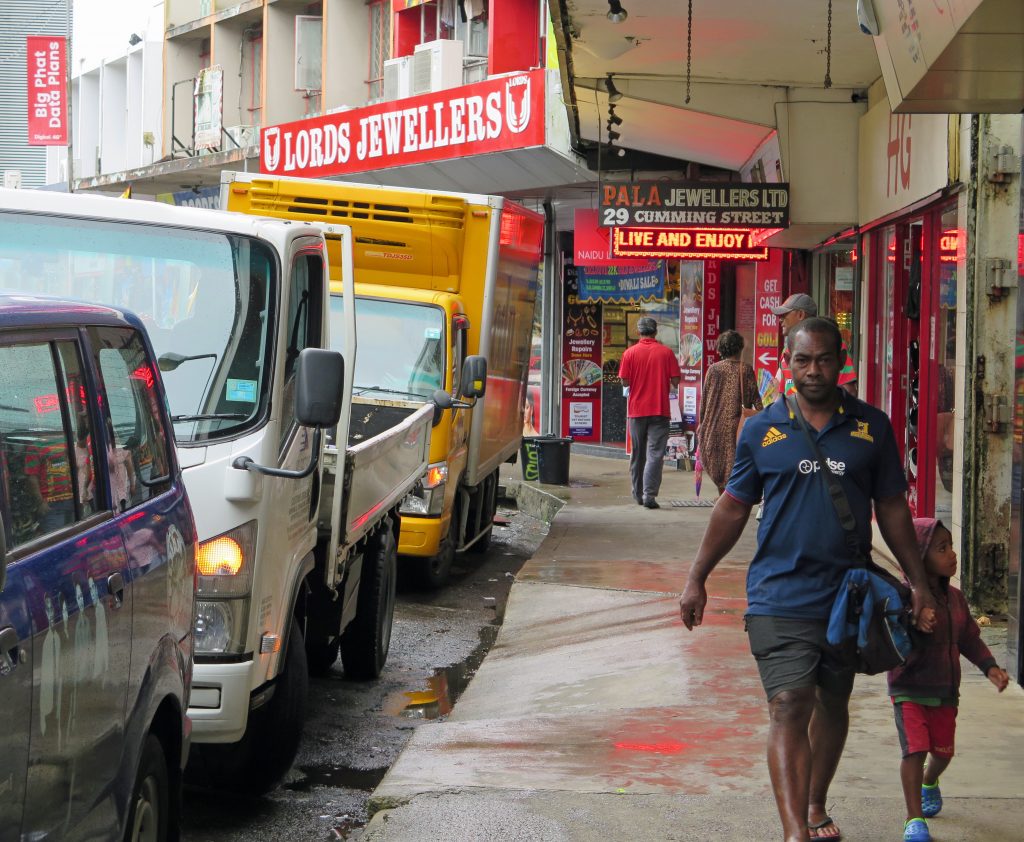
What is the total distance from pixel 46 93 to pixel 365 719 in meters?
28.7

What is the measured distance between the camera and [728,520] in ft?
16.7

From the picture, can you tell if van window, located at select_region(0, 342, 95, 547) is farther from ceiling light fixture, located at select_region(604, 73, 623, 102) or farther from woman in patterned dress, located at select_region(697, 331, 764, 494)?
ceiling light fixture, located at select_region(604, 73, 623, 102)

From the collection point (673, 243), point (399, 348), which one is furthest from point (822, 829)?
point (673, 243)

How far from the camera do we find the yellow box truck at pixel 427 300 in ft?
36.8

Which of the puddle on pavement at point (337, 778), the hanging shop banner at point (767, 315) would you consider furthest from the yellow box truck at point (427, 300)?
the hanging shop banner at point (767, 315)

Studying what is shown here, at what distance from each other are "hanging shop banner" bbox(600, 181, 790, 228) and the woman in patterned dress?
0.98m

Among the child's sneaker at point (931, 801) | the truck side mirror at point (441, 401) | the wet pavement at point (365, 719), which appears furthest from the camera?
the truck side mirror at point (441, 401)

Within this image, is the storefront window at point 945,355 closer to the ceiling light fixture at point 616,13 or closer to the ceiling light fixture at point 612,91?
the ceiling light fixture at point 616,13

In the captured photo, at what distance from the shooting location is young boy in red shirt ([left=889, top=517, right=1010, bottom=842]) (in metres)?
5.04

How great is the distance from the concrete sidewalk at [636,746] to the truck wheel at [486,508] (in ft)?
10.5

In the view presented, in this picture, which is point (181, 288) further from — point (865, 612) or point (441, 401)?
point (441, 401)

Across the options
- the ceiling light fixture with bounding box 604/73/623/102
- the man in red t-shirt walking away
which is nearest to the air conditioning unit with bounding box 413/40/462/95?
the man in red t-shirt walking away

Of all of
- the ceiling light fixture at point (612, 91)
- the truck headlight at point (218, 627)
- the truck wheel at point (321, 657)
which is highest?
the ceiling light fixture at point (612, 91)

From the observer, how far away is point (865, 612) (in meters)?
4.75
